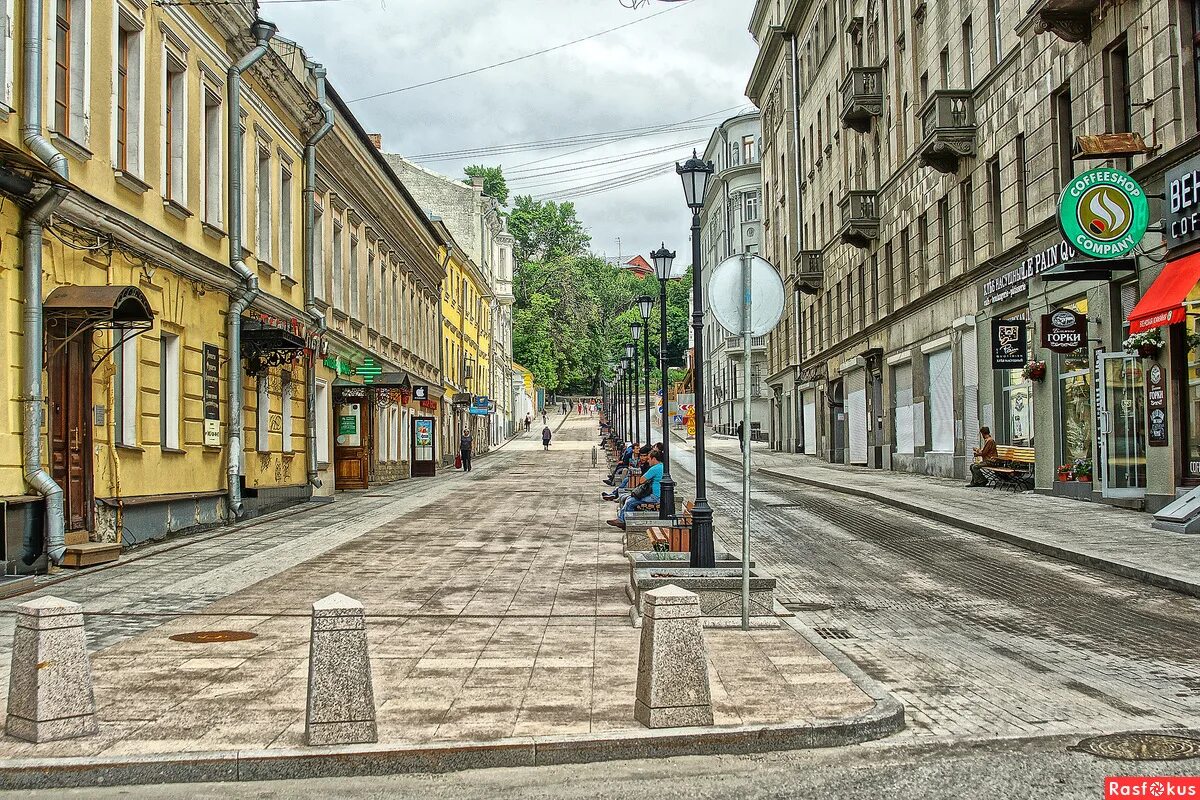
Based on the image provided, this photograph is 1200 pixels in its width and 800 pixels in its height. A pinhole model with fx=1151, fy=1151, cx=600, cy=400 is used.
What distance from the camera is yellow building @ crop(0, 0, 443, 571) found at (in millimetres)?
12742

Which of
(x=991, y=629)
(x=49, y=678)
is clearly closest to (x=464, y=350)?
(x=991, y=629)

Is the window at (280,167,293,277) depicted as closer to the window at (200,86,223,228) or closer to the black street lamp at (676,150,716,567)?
the window at (200,86,223,228)

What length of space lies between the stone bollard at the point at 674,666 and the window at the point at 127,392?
1137 cm

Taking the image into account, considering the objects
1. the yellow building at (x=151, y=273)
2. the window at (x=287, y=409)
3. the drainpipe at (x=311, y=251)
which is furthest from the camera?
the drainpipe at (x=311, y=251)

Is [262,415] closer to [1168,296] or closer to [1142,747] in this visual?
[1168,296]

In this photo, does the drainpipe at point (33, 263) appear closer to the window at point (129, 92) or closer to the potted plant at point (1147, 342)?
the window at point (129, 92)

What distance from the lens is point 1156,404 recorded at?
18109 millimetres

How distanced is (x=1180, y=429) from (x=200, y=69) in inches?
653

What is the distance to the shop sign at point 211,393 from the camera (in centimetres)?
1870

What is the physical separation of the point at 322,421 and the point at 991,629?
69.5 ft

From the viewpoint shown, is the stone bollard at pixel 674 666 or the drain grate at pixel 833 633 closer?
the stone bollard at pixel 674 666

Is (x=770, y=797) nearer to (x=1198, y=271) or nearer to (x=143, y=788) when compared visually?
(x=143, y=788)

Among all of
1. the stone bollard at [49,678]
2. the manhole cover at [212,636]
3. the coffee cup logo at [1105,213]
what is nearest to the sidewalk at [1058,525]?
the coffee cup logo at [1105,213]

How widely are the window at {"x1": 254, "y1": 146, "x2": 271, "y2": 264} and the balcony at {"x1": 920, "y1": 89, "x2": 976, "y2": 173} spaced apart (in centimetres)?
1584
